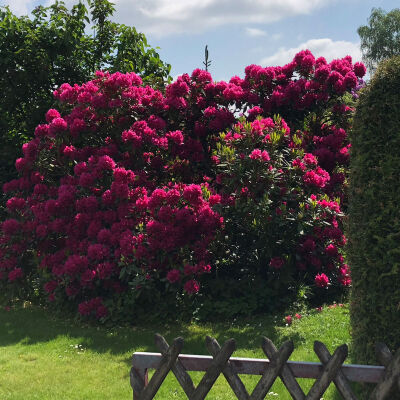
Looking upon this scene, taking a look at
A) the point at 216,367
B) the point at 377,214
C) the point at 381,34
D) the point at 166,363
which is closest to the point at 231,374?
the point at 216,367

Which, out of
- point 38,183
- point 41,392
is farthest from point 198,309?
point 38,183

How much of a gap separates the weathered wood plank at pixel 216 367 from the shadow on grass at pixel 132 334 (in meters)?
2.59

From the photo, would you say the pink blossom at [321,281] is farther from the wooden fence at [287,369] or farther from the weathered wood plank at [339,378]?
the weathered wood plank at [339,378]

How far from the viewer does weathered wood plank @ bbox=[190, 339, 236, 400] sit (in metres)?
3.24

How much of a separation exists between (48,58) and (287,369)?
896 cm

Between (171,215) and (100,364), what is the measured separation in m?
2.02

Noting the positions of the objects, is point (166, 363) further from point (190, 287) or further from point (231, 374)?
point (190, 287)

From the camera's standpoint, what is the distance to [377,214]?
13.7ft

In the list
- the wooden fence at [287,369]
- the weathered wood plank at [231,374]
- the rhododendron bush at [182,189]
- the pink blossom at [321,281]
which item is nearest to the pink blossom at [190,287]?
the rhododendron bush at [182,189]

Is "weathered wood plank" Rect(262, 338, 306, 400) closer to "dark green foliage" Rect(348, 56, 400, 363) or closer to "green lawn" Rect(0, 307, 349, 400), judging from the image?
"dark green foliage" Rect(348, 56, 400, 363)

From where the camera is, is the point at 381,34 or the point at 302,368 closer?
the point at 302,368

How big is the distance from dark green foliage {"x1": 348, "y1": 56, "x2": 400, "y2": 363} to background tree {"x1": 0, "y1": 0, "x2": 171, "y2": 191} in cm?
677

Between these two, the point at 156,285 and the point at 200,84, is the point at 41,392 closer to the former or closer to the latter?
the point at 156,285

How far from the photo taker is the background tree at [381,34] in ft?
140
